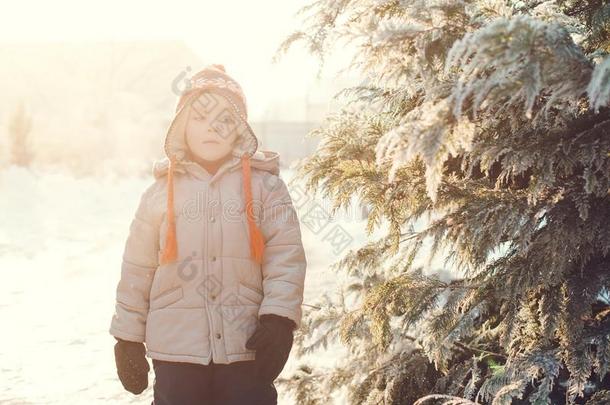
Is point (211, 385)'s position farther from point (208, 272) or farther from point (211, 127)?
point (211, 127)

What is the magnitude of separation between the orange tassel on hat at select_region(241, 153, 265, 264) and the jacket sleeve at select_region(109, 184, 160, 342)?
1.36 ft

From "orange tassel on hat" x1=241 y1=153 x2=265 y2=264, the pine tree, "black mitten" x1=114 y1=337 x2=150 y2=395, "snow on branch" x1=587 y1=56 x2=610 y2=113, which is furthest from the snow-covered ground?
"snow on branch" x1=587 y1=56 x2=610 y2=113

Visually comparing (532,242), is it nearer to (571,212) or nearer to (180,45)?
(571,212)

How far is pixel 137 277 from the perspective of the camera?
9.00 ft

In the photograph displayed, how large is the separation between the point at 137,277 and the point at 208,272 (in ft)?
1.13

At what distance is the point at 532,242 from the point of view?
7.82 ft

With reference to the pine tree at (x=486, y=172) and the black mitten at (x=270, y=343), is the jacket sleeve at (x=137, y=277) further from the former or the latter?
the pine tree at (x=486, y=172)

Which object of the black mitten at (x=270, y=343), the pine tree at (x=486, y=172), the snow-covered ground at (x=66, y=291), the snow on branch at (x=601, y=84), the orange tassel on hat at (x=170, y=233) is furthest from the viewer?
the snow-covered ground at (x=66, y=291)

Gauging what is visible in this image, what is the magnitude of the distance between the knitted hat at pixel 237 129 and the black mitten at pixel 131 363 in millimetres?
412

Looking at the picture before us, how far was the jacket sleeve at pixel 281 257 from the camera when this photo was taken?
258cm

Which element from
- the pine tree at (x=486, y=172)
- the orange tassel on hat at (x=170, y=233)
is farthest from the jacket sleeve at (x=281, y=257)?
the orange tassel on hat at (x=170, y=233)

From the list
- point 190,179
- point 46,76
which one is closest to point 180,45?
point 46,76

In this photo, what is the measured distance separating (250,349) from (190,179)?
785mm

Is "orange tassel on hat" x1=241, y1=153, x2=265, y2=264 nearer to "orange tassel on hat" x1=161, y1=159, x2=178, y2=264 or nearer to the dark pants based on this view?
"orange tassel on hat" x1=161, y1=159, x2=178, y2=264
